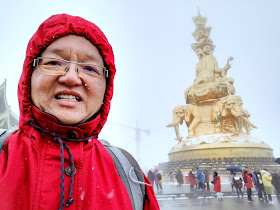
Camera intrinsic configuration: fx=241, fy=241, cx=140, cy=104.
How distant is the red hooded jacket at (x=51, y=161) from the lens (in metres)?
1.11

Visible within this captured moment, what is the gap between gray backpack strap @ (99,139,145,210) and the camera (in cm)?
134

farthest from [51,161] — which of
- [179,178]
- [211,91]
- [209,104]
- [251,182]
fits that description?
[209,104]

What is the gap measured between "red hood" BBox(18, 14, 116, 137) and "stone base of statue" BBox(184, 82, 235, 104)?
52.3 feet

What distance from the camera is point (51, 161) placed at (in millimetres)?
1194

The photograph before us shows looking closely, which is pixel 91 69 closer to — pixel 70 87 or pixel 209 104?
pixel 70 87

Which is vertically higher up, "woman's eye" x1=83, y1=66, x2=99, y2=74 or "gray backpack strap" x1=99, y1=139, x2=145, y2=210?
"woman's eye" x1=83, y1=66, x2=99, y2=74

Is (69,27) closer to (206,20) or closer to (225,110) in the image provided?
(225,110)

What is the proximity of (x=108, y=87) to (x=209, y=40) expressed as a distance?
733 inches

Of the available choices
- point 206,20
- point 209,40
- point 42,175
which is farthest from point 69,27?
point 206,20

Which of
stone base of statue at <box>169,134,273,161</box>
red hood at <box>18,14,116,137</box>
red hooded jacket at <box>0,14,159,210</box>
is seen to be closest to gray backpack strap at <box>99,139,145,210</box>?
red hooded jacket at <box>0,14,159,210</box>

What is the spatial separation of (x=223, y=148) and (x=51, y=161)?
47.9 ft

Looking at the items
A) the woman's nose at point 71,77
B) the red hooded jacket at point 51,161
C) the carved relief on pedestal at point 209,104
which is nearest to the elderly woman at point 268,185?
the carved relief on pedestal at point 209,104

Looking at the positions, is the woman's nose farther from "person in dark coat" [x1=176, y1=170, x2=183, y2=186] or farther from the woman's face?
"person in dark coat" [x1=176, y1=170, x2=183, y2=186]

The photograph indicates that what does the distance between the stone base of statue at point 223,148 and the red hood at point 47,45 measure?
14119 mm
